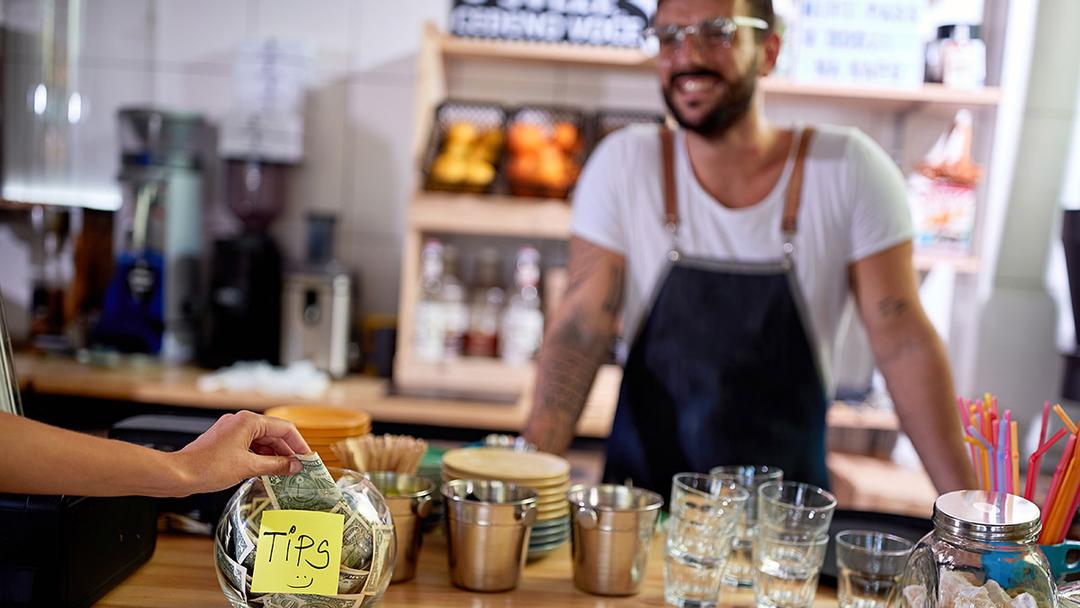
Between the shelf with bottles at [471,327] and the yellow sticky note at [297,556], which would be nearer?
the yellow sticky note at [297,556]

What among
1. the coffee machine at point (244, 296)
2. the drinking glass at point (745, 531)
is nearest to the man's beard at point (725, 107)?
the drinking glass at point (745, 531)

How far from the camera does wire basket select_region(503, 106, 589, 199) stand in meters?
3.11

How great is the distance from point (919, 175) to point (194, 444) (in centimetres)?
271

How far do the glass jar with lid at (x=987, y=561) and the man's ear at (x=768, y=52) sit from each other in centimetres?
112

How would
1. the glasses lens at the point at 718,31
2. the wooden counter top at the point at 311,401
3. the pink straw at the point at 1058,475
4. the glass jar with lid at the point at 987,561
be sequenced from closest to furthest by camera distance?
1. the glass jar with lid at the point at 987,561
2. the pink straw at the point at 1058,475
3. the glasses lens at the point at 718,31
4. the wooden counter top at the point at 311,401

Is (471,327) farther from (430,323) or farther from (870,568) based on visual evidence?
(870,568)

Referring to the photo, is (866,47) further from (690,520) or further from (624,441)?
(690,520)

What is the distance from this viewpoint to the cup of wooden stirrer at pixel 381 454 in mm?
1440

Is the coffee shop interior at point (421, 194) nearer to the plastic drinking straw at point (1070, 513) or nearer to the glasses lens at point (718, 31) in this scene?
the glasses lens at point (718, 31)

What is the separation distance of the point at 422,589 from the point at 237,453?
0.36 metres

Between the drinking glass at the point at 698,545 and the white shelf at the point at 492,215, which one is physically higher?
the white shelf at the point at 492,215

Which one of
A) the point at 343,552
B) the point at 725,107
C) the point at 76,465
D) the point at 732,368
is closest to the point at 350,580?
the point at 343,552

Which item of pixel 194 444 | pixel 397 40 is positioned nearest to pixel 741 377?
pixel 194 444

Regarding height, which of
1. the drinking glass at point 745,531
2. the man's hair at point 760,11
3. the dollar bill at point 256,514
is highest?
the man's hair at point 760,11
